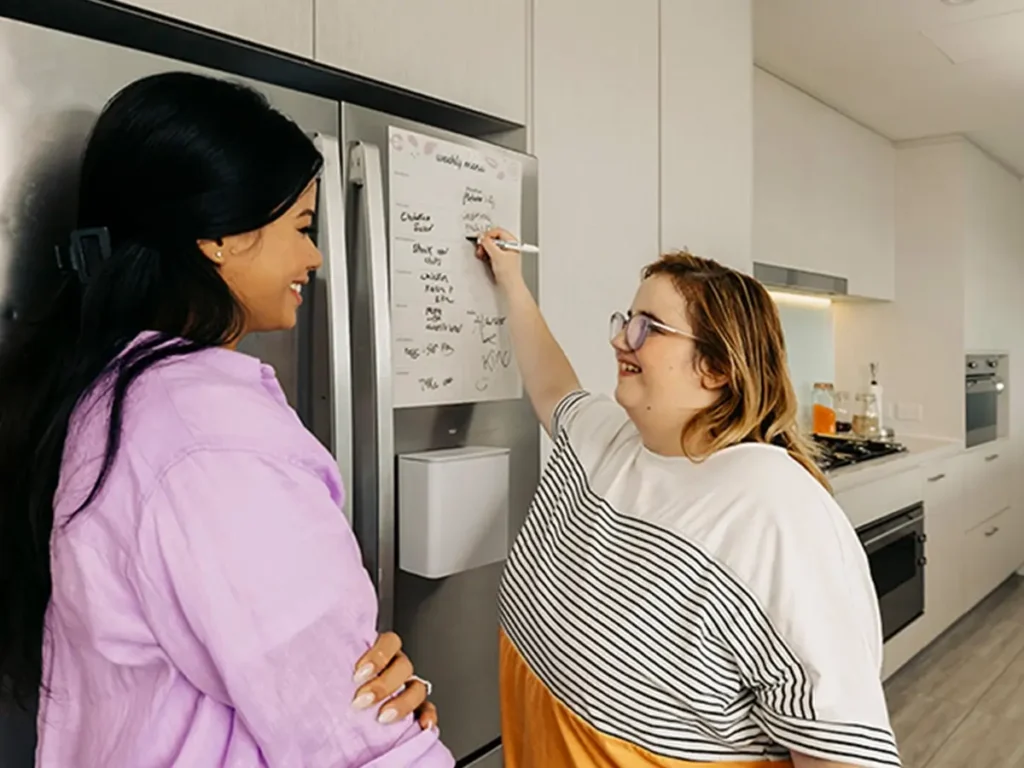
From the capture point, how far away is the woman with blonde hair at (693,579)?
934 mm

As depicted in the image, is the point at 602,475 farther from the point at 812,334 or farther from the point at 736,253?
the point at 812,334

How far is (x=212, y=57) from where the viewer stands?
1085 millimetres

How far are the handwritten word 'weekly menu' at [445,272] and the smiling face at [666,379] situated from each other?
0.28m

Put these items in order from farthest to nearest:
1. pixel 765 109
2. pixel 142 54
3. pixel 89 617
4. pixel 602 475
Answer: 1. pixel 765 109
2. pixel 602 475
3. pixel 142 54
4. pixel 89 617

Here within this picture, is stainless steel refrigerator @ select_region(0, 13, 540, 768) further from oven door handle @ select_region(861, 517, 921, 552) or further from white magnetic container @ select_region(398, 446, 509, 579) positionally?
oven door handle @ select_region(861, 517, 921, 552)

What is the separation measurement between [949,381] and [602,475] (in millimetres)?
3553

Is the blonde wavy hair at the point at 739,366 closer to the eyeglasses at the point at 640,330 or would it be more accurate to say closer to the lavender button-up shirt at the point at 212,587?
the eyeglasses at the point at 640,330

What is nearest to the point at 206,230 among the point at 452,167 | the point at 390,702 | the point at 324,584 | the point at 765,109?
the point at 324,584

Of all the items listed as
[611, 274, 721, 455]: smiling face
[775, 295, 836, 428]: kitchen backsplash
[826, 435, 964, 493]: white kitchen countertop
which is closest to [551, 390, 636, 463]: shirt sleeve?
[611, 274, 721, 455]: smiling face

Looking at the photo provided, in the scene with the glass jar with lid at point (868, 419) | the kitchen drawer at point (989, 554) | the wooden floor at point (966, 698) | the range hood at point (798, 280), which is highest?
the range hood at point (798, 280)

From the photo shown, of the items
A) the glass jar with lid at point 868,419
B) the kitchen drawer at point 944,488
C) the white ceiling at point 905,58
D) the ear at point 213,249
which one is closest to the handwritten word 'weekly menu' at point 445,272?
the ear at point 213,249

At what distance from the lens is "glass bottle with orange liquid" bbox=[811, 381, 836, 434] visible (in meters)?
3.99

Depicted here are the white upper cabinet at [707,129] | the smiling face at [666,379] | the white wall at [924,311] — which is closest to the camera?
the smiling face at [666,379]

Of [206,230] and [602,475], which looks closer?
[206,230]
